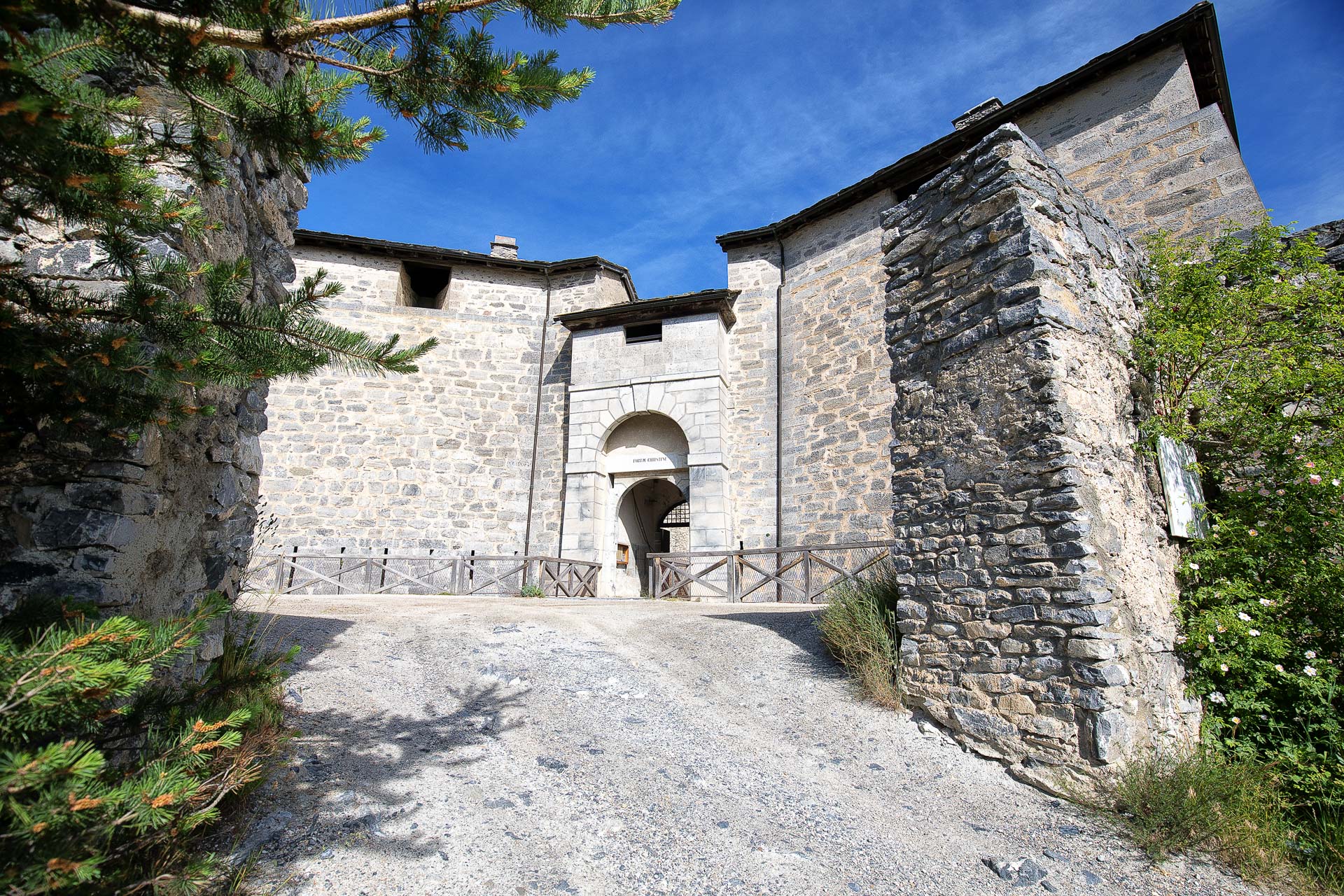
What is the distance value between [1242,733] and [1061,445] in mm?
2042

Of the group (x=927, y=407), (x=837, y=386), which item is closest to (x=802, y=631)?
(x=927, y=407)

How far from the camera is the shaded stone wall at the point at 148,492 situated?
249 cm

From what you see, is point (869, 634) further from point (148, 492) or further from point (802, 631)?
point (148, 492)

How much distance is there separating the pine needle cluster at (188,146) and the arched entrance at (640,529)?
10.9 m

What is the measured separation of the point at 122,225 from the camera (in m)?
2.03

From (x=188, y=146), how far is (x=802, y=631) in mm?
5356

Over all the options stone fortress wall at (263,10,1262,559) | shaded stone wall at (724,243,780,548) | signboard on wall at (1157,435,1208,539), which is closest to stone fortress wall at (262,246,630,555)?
stone fortress wall at (263,10,1262,559)

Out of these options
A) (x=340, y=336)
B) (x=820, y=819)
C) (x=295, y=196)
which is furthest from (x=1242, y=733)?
Result: (x=295, y=196)

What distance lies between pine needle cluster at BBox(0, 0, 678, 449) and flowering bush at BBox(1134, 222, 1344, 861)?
14.9ft

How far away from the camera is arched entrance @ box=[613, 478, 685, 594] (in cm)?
1351

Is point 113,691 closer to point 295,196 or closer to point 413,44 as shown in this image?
point 413,44

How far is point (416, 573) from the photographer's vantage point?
42.0 ft

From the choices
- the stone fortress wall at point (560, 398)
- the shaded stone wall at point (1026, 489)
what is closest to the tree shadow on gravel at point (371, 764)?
the shaded stone wall at point (1026, 489)

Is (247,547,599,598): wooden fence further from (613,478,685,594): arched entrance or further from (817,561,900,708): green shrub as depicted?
(817,561,900,708): green shrub
